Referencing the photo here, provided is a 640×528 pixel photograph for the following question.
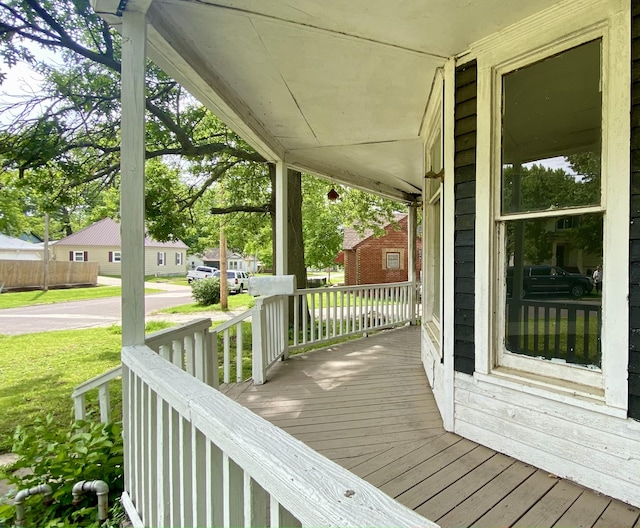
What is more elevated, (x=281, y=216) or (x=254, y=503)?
(x=281, y=216)

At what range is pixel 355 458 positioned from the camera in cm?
214

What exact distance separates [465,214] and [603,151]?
0.73 meters

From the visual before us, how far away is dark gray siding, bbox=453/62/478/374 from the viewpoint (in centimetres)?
226

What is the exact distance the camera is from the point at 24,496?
1833 mm

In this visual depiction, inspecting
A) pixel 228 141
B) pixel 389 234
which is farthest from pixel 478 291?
pixel 389 234

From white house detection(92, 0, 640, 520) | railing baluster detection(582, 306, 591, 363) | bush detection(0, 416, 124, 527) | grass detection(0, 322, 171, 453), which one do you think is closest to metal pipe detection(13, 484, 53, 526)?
bush detection(0, 416, 124, 527)

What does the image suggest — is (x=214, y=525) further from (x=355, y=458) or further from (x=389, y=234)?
(x=389, y=234)

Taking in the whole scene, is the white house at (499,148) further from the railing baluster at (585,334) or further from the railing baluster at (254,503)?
the railing baluster at (254,503)

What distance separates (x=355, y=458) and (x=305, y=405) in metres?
0.88

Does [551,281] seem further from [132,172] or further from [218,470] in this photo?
[132,172]

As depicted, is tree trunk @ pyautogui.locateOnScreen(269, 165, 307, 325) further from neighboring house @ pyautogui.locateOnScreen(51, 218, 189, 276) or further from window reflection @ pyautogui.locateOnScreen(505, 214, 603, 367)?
neighboring house @ pyautogui.locateOnScreen(51, 218, 189, 276)

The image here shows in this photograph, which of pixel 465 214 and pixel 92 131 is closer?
pixel 465 214

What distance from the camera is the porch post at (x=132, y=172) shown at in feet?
5.48

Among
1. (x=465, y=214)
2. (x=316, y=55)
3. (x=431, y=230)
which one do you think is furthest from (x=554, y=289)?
(x=316, y=55)
